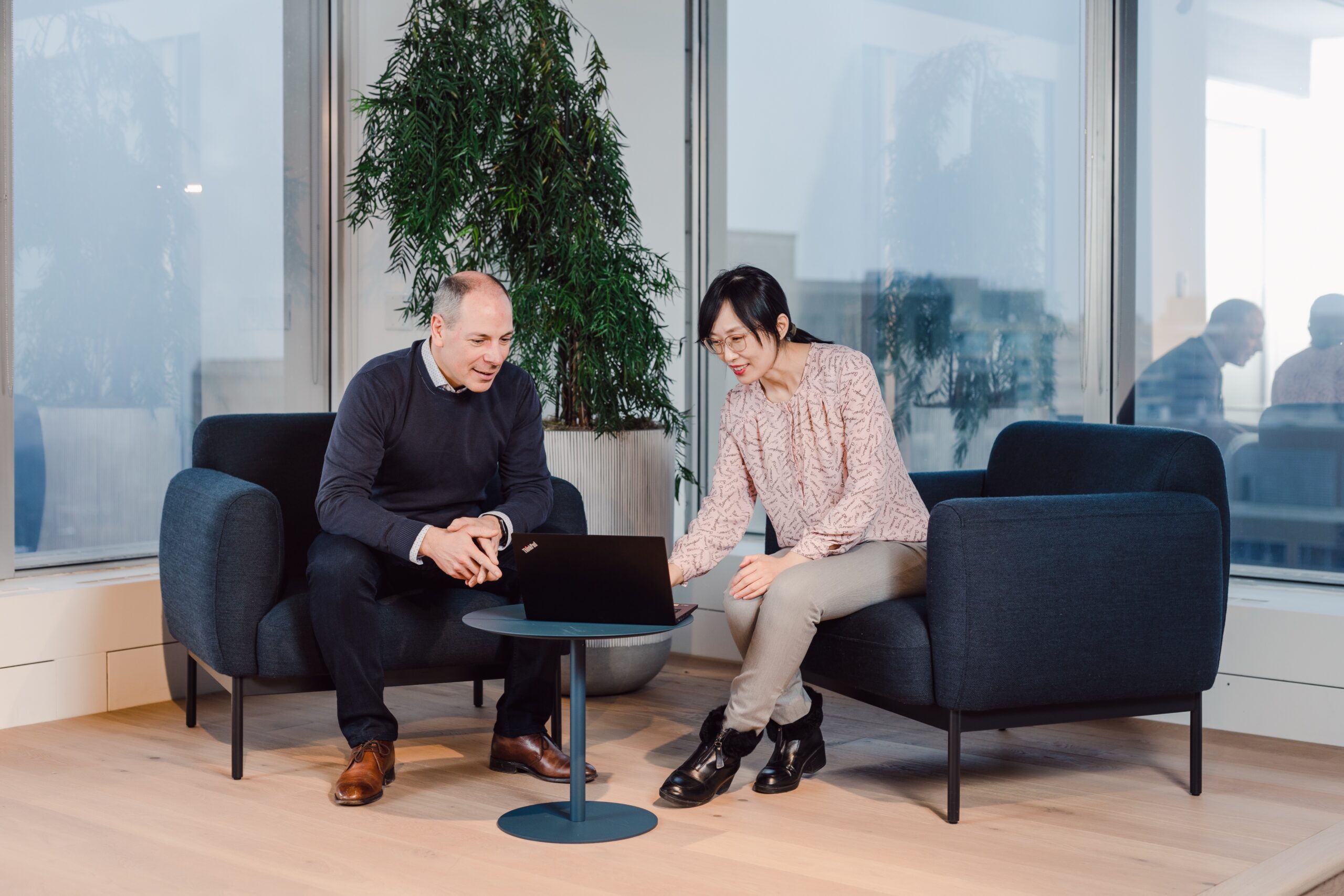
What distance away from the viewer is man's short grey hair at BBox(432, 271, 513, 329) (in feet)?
9.39

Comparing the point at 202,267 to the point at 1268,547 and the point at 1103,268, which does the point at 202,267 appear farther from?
the point at 1268,547

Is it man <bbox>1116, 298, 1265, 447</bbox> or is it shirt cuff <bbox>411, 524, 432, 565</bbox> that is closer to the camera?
shirt cuff <bbox>411, 524, 432, 565</bbox>

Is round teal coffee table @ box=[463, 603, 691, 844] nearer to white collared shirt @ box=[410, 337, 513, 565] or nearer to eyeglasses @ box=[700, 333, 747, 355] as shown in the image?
white collared shirt @ box=[410, 337, 513, 565]

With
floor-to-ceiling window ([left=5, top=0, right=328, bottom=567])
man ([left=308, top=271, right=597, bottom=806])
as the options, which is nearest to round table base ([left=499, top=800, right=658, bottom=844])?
man ([left=308, top=271, right=597, bottom=806])

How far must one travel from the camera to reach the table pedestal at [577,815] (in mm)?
2439

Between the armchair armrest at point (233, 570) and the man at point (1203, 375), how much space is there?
2408 millimetres

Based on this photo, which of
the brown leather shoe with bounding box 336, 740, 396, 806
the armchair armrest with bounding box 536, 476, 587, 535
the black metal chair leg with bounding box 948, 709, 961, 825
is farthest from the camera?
the armchair armrest with bounding box 536, 476, 587, 535

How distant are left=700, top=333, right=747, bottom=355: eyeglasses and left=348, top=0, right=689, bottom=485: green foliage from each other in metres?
0.76

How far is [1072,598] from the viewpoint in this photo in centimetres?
256

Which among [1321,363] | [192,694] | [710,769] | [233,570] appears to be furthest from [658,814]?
[1321,363]

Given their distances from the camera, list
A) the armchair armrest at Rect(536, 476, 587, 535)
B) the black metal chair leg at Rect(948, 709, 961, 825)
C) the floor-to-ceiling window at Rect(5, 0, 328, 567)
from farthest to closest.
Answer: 1. the floor-to-ceiling window at Rect(5, 0, 328, 567)
2. the armchair armrest at Rect(536, 476, 587, 535)
3. the black metal chair leg at Rect(948, 709, 961, 825)

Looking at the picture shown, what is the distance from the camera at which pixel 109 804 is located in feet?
8.84

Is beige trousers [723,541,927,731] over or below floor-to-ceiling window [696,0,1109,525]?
below

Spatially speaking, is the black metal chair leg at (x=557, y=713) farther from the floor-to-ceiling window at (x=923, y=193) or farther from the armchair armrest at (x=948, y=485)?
the floor-to-ceiling window at (x=923, y=193)
